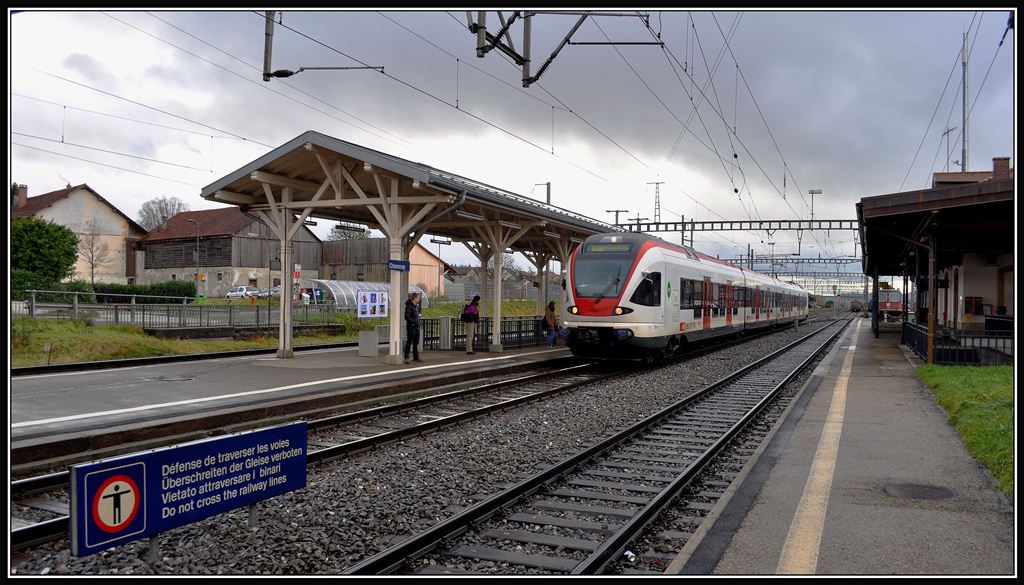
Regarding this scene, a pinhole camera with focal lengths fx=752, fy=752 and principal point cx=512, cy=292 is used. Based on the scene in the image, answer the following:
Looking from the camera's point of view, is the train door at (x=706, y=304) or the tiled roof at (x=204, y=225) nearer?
the train door at (x=706, y=304)

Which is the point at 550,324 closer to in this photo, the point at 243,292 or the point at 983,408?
the point at 983,408

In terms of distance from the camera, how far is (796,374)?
58.2ft

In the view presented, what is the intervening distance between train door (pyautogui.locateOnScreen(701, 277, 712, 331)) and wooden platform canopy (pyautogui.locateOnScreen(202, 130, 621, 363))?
15.7 ft

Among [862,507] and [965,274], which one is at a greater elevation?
[965,274]

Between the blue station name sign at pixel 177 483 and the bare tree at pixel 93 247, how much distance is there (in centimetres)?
5500

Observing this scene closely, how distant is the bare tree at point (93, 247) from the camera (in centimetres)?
5547

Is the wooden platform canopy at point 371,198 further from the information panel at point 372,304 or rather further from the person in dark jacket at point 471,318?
the information panel at point 372,304

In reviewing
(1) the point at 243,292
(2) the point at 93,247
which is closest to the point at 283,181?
(1) the point at 243,292

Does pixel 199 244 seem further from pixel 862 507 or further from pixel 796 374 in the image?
pixel 862 507

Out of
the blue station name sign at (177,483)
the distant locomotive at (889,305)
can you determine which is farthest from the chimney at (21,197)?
the distant locomotive at (889,305)

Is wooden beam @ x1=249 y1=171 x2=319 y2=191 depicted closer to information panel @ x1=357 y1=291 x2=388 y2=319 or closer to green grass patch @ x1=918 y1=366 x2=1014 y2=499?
information panel @ x1=357 y1=291 x2=388 y2=319

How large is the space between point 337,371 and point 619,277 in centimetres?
663

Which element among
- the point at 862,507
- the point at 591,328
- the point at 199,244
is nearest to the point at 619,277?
the point at 591,328

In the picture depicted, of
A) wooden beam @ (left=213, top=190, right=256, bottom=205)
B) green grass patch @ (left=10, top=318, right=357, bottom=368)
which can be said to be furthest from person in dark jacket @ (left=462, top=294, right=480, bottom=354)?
green grass patch @ (left=10, top=318, right=357, bottom=368)
